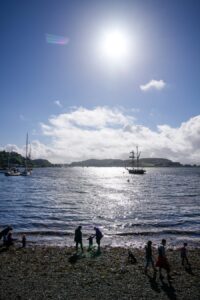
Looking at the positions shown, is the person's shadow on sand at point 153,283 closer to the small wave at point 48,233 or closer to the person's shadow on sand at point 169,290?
the person's shadow on sand at point 169,290

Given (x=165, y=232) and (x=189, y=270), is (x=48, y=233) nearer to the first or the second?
(x=165, y=232)

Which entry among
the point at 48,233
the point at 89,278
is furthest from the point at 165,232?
the point at 89,278

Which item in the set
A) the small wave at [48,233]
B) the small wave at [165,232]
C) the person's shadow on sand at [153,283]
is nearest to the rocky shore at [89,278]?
the person's shadow on sand at [153,283]

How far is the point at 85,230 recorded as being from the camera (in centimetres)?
3988

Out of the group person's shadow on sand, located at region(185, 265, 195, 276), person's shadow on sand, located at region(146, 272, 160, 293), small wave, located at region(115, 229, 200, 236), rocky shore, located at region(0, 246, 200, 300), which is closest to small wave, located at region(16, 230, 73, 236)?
small wave, located at region(115, 229, 200, 236)

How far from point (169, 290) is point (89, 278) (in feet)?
16.1

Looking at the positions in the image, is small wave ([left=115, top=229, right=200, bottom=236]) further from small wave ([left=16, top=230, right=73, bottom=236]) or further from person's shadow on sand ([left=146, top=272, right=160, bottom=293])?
person's shadow on sand ([left=146, top=272, right=160, bottom=293])

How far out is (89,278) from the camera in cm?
1998

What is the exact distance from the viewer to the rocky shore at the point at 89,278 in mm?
17411

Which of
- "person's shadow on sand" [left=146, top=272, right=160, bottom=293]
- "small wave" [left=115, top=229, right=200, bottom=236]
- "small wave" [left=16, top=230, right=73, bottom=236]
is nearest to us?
"person's shadow on sand" [left=146, top=272, right=160, bottom=293]

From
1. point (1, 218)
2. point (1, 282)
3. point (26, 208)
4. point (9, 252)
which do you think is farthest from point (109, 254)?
point (26, 208)

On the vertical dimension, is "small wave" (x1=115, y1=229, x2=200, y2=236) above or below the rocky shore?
below

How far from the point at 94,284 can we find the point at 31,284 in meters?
3.65

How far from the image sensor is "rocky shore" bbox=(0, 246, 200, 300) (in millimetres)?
17411
